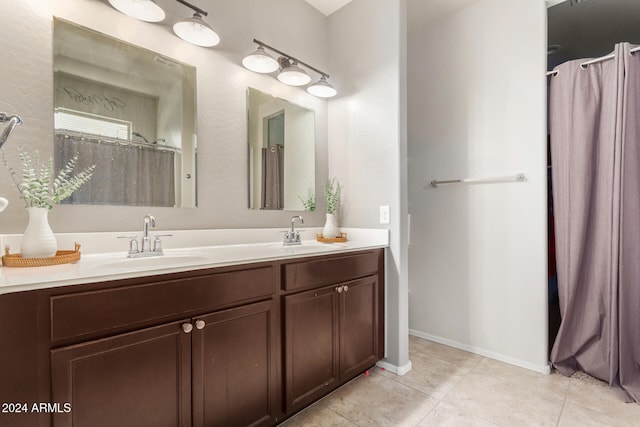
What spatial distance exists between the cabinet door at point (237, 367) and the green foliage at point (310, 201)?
102 cm

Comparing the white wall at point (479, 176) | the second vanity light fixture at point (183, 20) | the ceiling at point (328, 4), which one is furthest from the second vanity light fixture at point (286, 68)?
the white wall at point (479, 176)

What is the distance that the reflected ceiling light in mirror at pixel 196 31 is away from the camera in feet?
5.10

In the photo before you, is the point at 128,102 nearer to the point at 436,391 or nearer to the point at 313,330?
the point at 313,330

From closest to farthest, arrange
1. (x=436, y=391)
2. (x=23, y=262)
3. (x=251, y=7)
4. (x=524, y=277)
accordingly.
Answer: (x=23, y=262) → (x=436, y=391) → (x=251, y=7) → (x=524, y=277)

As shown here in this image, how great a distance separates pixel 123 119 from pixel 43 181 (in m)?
0.47

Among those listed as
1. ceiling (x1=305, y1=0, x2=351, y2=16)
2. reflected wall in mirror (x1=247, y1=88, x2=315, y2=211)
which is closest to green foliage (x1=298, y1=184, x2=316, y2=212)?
reflected wall in mirror (x1=247, y1=88, x2=315, y2=211)

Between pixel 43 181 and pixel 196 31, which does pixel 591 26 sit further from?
pixel 43 181

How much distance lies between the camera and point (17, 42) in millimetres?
1221

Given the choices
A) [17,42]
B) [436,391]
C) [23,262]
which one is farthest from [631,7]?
[23,262]

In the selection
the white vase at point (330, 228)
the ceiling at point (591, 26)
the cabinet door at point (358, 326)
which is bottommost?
the cabinet door at point (358, 326)

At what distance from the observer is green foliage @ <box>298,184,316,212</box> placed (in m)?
2.27

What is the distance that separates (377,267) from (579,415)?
1242mm

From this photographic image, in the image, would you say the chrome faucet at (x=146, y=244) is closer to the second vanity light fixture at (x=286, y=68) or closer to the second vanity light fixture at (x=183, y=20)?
the second vanity light fixture at (x=183, y=20)

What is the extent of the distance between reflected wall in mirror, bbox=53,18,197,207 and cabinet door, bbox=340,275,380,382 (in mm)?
1063
